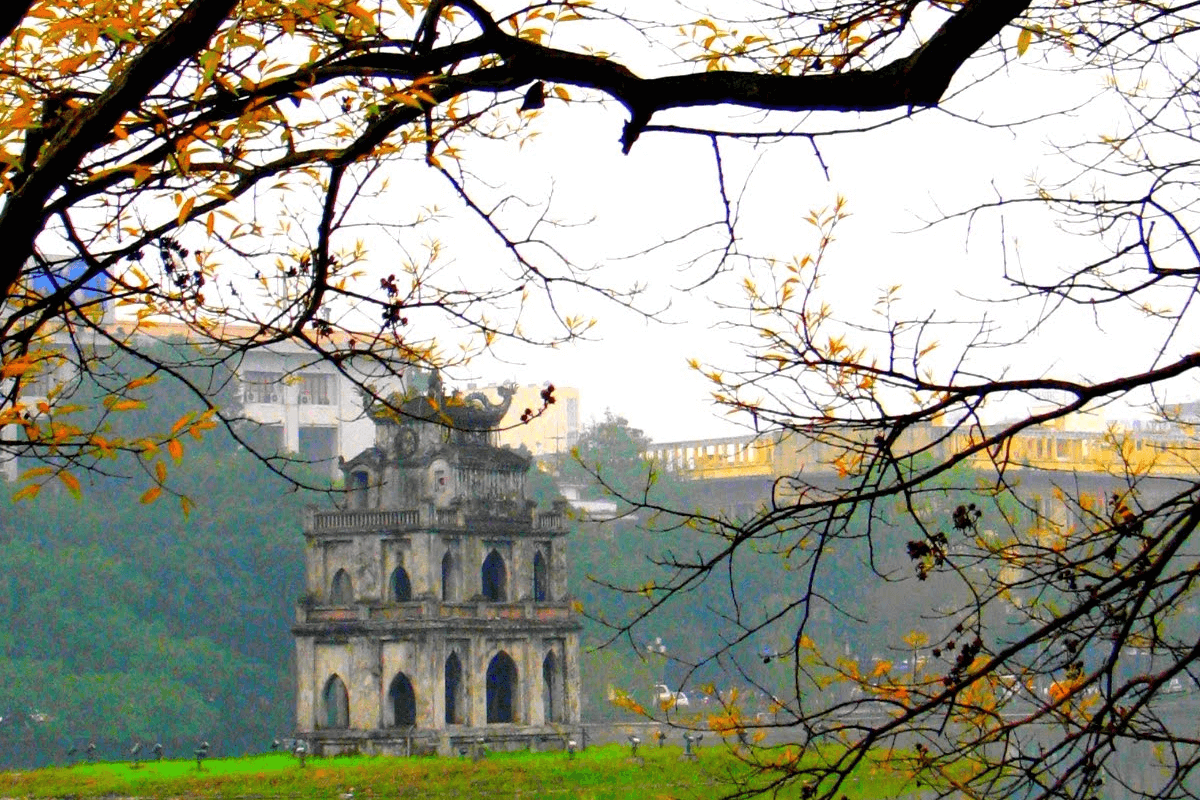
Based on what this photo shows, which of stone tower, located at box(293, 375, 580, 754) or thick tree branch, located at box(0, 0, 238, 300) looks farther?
stone tower, located at box(293, 375, 580, 754)

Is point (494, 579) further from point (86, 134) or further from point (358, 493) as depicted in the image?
point (86, 134)

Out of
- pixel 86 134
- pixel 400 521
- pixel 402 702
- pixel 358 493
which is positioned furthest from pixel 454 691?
pixel 86 134

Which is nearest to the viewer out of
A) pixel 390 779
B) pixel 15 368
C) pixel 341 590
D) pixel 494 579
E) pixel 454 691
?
pixel 15 368

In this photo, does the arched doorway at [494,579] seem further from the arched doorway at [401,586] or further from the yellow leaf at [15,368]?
the yellow leaf at [15,368]

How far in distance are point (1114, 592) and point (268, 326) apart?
2391 mm

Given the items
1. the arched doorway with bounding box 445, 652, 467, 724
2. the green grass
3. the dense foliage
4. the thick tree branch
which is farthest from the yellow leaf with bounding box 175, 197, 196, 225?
the dense foliage

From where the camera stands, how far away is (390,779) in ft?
75.2

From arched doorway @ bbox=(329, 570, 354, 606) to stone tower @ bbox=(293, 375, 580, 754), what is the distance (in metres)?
0.03

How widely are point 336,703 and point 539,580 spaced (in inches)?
139

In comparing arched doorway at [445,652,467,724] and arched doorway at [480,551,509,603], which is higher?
arched doorway at [480,551,509,603]

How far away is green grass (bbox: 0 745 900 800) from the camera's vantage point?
21.9 m

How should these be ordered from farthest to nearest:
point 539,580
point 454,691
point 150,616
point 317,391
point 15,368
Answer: point 317,391
point 150,616
point 539,580
point 454,691
point 15,368

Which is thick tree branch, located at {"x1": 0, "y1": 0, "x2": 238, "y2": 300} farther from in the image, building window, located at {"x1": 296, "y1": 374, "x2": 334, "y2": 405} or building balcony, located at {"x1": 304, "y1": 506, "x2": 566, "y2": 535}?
building window, located at {"x1": 296, "y1": 374, "x2": 334, "y2": 405}

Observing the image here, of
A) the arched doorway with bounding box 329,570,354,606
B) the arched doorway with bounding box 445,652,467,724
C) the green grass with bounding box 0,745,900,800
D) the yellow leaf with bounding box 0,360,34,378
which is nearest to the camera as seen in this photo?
the yellow leaf with bounding box 0,360,34,378
